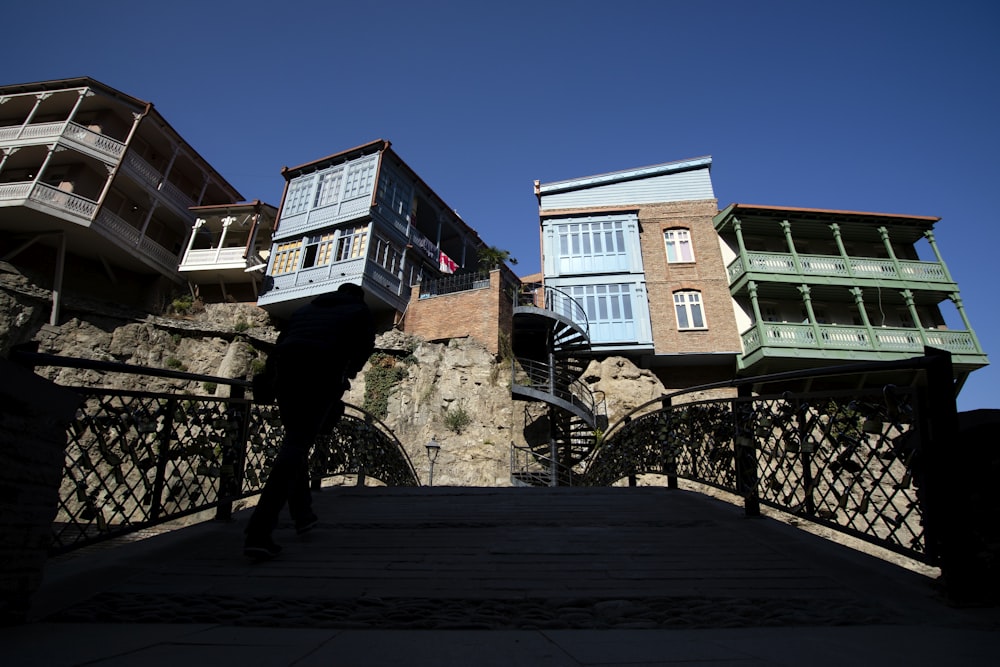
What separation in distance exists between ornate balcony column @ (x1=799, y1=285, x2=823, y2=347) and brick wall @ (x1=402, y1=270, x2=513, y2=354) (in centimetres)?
1222

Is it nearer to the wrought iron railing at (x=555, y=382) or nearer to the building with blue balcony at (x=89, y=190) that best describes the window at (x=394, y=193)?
the wrought iron railing at (x=555, y=382)

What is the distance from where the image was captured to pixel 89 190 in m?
21.0

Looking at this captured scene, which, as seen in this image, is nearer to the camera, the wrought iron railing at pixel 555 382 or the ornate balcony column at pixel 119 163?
the wrought iron railing at pixel 555 382

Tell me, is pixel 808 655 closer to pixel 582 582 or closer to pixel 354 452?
pixel 582 582

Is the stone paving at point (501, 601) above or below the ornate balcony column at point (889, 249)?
below

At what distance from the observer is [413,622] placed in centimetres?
212

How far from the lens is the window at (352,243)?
2189 cm

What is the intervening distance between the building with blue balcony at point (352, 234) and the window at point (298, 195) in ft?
0.20

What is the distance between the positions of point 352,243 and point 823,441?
21.2 meters

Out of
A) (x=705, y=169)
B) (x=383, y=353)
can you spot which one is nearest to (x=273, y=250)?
(x=383, y=353)

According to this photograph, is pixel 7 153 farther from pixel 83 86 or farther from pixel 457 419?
pixel 457 419

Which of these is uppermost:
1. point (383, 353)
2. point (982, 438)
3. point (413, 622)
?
point (383, 353)

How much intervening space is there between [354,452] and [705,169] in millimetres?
23128

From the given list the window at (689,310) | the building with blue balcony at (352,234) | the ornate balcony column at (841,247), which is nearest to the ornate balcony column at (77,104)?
the building with blue balcony at (352,234)
